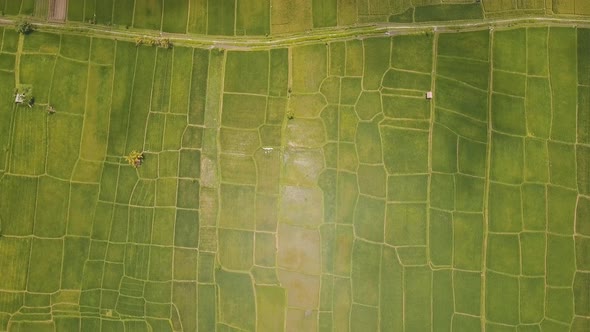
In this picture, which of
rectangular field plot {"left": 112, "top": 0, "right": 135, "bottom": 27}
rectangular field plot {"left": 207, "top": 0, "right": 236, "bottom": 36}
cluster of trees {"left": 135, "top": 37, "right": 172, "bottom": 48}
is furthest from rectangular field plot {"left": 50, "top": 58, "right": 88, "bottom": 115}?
Result: rectangular field plot {"left": 207, "top": 0, "right": 236, "bottom": 36}

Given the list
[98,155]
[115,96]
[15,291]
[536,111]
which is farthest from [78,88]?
[536,111]

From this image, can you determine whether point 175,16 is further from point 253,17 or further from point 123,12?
point 253,17

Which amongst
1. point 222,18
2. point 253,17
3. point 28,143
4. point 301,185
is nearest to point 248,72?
point 253,17

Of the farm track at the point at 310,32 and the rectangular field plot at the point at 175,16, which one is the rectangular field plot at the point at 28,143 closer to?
the farm track at the point at 310,32

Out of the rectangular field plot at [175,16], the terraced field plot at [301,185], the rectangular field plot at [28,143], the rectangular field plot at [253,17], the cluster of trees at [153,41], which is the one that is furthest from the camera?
the rectangular field plot at [175,16]

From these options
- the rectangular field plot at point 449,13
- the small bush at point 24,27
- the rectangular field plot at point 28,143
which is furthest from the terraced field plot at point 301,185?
the rectangular field plot at point 449,13

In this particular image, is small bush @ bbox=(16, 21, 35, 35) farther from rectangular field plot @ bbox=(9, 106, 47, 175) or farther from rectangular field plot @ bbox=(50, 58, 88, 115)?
rectangular field plot @ bbox=(9, 106, 47, 175)

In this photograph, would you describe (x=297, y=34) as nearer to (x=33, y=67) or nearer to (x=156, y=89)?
(x=156, y=89)
